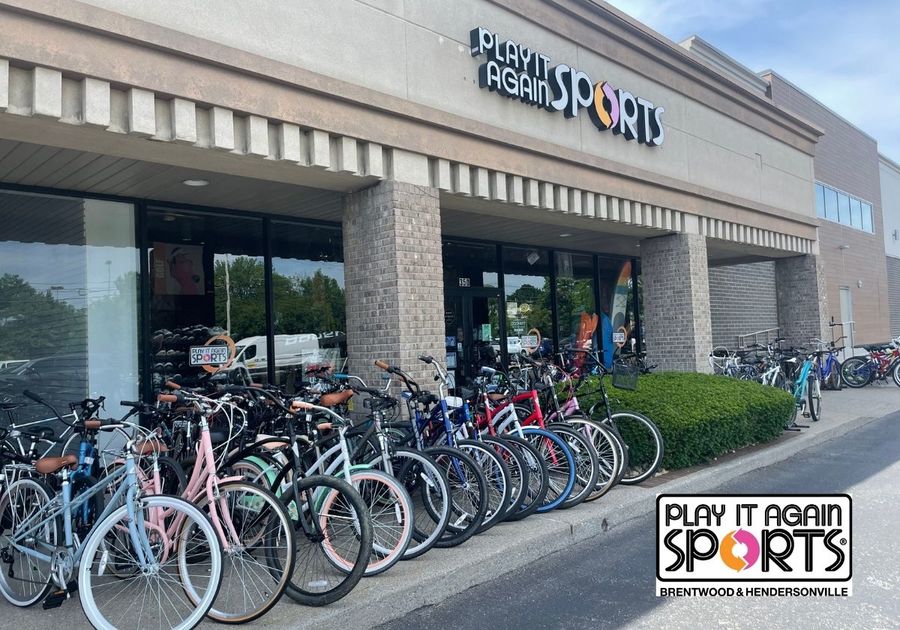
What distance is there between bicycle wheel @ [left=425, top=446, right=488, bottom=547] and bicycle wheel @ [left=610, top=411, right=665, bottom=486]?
2.17 m

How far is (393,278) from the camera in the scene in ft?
22.6

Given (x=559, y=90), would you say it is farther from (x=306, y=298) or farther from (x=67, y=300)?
(x=67, y=300)

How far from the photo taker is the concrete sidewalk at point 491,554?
3889 mm

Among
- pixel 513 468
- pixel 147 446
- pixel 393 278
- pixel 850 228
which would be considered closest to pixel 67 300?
pixel 393 278

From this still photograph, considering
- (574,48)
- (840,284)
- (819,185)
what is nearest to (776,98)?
(819,185)

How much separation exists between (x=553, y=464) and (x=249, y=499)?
9.16ft

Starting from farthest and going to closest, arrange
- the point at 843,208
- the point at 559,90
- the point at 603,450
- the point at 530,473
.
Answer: the point at 843,208 → the point at 559,90 → the point at 603,450 → the point at 530,473

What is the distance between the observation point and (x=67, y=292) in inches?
293

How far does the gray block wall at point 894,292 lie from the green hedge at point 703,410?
72.4 ft

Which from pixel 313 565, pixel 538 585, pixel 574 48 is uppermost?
pixel 574 48

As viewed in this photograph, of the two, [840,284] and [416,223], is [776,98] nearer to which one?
[840,284]

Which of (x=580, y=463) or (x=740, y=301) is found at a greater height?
(x=740, y=301)

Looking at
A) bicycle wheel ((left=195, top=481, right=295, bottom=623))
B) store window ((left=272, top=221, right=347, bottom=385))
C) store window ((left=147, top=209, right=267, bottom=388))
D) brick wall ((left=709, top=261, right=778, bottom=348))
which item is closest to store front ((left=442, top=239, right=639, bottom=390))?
store window ((left=272, top=221, right=347, bottom=385))

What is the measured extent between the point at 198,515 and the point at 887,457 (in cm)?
793
